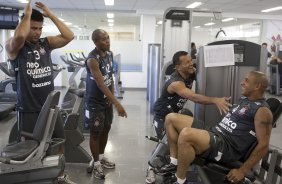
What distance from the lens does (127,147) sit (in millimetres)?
3982

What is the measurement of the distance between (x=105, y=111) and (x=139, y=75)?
665 cm

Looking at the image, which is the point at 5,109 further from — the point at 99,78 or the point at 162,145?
the point at 162,145

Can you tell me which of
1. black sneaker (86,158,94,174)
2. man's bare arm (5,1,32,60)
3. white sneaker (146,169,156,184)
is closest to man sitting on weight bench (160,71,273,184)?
white sneaker (146,169,156,184)

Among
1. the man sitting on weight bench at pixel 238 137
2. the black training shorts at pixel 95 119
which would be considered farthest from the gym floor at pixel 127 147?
the man sitting on weight bench at pixel 238 137

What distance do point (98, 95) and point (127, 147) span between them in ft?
4.16

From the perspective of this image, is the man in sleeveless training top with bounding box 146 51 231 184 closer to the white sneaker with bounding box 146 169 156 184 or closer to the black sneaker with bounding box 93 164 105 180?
the white sneaker with bounding box 146 169 156 184

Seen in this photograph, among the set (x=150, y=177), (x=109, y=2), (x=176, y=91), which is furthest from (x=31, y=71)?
(x=109, y=2)

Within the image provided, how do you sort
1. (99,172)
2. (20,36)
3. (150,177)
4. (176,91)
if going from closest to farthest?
1. (20,36)
2. (176,91)
3. (150,177)
4. (99,172)

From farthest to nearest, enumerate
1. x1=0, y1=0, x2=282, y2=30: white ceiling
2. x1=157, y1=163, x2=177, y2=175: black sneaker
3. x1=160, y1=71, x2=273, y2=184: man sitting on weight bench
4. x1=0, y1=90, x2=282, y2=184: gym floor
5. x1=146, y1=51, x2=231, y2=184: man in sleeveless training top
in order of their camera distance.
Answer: x1=0, y1=0, x2=282, y2=30: white ceiling < x1=0, y1=90, x2=282, y2=184: gym floor < x1=146, y1=51, x2=231, y2=184: man in sleeveless training top < x1=157, y1=163, x2=177, y2=175: black sneaker < x1=160, y1=71, x2=273, y2=184: man sitting on weight bench

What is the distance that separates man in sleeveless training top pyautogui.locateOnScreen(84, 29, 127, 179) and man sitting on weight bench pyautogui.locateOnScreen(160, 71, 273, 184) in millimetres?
895

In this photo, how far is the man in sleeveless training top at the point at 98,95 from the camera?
9.36ft

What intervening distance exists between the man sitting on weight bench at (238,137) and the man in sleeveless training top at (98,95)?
0.89m

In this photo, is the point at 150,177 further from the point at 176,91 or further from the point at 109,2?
the point at 109,2

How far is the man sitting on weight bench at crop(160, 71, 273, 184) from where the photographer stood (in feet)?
7.11
